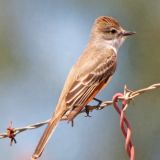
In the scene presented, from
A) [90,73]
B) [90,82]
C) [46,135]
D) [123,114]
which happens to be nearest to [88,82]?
[90,82]

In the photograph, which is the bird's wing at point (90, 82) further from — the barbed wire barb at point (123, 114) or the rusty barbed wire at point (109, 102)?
the barbed wire barb at point (123, 114)

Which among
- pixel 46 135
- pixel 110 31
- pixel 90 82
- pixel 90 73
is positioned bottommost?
pixel 46 135

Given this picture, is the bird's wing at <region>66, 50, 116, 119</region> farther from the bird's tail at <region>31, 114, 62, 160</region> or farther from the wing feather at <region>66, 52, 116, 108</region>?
the bird's tail at <region>31, 114, 62, 160</region>

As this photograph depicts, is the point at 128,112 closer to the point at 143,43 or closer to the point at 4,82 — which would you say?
the point at 143,43

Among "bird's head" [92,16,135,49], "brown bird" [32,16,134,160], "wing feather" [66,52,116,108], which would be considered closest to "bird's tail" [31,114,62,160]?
"brown bird" [32,16,134,160]

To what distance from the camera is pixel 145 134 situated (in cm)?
1059

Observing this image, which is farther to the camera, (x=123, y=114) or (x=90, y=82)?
(x=90, y=82)

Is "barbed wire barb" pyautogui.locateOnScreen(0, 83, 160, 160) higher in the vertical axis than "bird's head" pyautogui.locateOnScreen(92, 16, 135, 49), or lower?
lower

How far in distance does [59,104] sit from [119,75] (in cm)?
391

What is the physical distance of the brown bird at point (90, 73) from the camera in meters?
7.02

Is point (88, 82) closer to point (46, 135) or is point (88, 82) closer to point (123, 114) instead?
point (46, 135)

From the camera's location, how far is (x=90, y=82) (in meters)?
7.57

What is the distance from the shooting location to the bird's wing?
285 inches

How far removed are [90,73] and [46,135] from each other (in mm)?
1167
